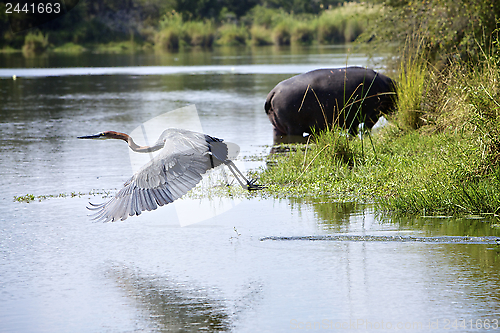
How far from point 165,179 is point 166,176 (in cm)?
3

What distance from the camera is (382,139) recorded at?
8.66 m

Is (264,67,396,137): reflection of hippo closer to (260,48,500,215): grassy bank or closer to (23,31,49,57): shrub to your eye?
(260,48,500,215): grassy bank

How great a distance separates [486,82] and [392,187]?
1501mm

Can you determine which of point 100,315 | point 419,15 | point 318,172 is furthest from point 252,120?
point 100,315

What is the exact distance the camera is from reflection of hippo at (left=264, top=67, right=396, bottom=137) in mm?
9367

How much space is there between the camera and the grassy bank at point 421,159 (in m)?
6.06

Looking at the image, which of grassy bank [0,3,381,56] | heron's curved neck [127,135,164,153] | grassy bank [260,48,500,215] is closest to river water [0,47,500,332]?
grassy bank [260,48,500,215]

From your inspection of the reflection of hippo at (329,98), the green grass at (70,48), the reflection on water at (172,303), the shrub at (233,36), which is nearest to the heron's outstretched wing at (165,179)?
the reflection on water at (172,303)

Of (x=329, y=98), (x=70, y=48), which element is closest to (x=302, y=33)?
(x=70, y=48)

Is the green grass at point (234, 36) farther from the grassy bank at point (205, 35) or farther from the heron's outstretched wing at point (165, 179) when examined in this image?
the heron's outstretched wing at point (165, 179)

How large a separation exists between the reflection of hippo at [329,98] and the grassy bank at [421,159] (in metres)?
0.43

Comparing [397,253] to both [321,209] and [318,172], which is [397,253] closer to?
[321,209]

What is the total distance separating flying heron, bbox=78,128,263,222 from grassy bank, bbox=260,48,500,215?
149cm

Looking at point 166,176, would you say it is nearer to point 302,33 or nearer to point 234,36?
point 302,33
